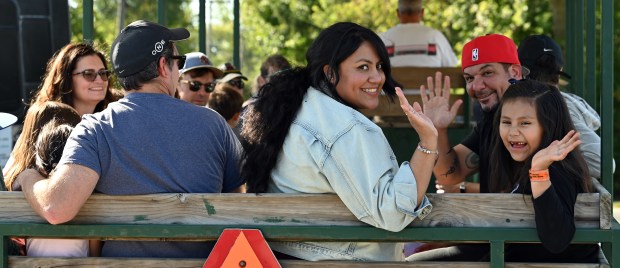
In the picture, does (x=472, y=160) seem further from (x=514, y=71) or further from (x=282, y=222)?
(x=282, y=222)

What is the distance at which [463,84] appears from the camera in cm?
677

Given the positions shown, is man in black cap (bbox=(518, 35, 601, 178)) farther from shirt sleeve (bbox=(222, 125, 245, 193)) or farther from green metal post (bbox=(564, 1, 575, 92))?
green metal post (bbox=(564, 1, 575, 92))

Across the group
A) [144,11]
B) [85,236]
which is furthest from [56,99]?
[144,11]

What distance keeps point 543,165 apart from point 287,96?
964 mm

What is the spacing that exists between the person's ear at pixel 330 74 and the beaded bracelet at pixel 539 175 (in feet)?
2.67

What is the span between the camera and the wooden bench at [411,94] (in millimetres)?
6785

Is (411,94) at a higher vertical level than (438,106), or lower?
lower

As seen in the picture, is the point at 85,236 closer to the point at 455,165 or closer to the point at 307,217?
Answer: the point at 307,217

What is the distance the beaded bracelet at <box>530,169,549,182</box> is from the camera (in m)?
3.43

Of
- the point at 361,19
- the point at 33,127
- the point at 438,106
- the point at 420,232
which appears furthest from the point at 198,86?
the point at 361,19

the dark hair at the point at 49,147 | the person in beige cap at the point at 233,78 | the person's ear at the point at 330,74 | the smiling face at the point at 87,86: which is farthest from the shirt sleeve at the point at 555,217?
the person in beige cap at the point at 233,78

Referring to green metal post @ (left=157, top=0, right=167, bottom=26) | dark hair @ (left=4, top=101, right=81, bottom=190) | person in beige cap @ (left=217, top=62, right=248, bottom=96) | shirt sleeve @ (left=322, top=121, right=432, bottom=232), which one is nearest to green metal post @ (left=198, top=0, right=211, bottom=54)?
person in beige cap @ (left=217, top=62, right=248, bottom=96)

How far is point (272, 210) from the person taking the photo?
11.8 feet

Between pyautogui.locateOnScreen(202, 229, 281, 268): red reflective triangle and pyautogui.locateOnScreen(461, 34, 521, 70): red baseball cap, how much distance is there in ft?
5.87
